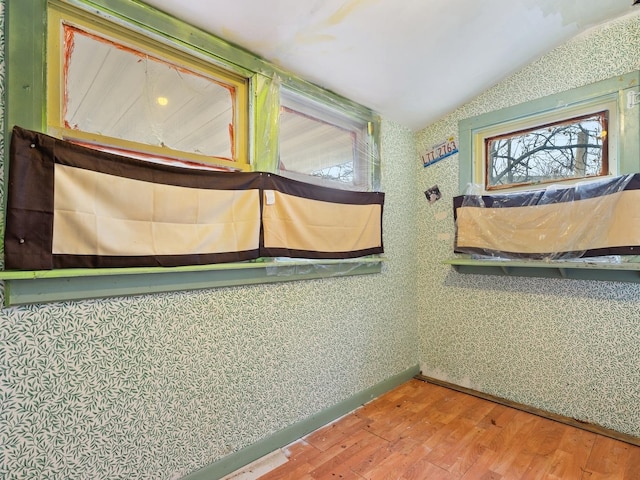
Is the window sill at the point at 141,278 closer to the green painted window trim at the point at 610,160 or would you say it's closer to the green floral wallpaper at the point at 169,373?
the green floral wallpaper at the point at 169,373

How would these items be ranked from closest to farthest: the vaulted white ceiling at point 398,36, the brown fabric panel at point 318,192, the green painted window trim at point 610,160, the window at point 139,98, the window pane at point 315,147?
the window at point 139,98 < the vaulted white ceiling at point 398,36 < the brown fabric panel at point 318,192 < the green painted window trim at point 610,160 < the window pane at point 315,147

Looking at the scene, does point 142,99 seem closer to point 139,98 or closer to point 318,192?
point 139,98

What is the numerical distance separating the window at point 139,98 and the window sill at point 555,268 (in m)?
1.74

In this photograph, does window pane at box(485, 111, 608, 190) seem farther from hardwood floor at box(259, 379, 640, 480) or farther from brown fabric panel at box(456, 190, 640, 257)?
hardwood floor at box(259, 379, 640, 480)

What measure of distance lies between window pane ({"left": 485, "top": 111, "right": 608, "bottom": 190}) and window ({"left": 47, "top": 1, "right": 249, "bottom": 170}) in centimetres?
185

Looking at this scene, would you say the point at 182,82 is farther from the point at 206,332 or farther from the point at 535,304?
the point at 535,304

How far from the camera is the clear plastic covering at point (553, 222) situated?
1673 millimetres

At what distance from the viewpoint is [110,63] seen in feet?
4.23

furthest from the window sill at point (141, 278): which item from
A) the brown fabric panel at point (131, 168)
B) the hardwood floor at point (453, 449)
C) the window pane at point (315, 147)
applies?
the hardwood floor at point (453, 449)

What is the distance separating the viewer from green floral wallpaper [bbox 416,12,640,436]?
1812 millimetres

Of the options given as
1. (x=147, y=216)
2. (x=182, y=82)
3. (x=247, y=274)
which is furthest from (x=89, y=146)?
(x=247, y=274)

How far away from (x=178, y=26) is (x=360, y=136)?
1319mm

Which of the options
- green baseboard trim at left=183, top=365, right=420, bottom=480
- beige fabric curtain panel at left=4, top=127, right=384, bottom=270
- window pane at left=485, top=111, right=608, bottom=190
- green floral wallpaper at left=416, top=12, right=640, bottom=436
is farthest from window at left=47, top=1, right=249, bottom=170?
window pane at left=485, top=111, right=608, bottom=190

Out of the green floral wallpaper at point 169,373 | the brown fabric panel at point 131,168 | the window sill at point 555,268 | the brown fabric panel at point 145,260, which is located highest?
the brown fabric panel at point 131,168
